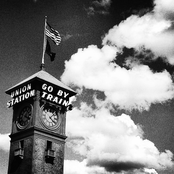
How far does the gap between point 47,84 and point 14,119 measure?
747cm

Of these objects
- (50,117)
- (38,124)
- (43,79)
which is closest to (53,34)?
(43,79)

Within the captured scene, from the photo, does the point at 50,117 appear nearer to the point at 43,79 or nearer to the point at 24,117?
the point at 24,117

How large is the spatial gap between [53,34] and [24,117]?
14.5 m

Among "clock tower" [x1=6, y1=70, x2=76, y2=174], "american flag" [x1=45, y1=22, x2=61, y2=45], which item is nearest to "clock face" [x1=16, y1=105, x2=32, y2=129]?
"clock tower" [x1=6, y1=70, x2=76, y2=174]

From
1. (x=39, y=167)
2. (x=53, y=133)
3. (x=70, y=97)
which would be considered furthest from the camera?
(x=70, y=97)

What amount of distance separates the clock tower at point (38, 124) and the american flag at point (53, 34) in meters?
5.87

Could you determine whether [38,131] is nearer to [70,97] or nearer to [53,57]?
[70,97]

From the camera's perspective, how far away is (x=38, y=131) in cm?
5847

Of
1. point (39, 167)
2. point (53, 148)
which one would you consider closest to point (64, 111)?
point (53, 148)

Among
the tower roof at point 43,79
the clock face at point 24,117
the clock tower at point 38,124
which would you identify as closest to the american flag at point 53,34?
the tower roof at point 43,79

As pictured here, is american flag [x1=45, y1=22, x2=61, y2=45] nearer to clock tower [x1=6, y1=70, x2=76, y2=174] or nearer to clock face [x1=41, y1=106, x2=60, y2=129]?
clock tower [x1=6, y1=70, x2=76, y2=174]

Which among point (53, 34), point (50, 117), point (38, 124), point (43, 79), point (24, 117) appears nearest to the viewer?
point (38, 124)

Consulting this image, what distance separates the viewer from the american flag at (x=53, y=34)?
66.7 metres

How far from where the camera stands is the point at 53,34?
6712 cm
